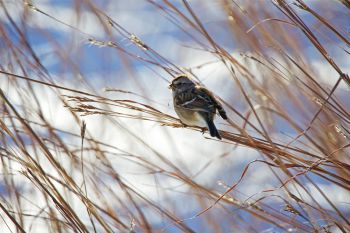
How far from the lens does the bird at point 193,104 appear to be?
2.41m

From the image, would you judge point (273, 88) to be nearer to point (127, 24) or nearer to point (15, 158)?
point (15, 158)

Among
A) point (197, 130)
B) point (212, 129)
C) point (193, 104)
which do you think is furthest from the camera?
point (193, 104)

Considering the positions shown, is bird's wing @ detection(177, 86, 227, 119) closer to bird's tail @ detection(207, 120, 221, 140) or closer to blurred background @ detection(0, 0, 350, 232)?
bird's tail @ detection(207, 120, 221, 140)

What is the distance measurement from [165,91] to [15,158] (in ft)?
7.37

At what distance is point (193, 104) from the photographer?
8.32 feet

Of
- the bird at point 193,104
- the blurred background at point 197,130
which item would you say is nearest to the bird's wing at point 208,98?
the bird at point 193,104

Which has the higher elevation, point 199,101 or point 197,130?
point 199,101

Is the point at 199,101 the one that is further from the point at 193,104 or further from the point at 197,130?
the point at 197,130

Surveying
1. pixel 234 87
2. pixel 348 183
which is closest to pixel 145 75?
pixel 234 87

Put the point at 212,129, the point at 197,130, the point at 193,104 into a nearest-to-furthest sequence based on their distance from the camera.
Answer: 1. the point at 197,130
2. the point at 212,129
3. the point at 193,104

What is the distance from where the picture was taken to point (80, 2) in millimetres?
1822

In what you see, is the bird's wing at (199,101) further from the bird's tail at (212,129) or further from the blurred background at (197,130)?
the blurred background at (197,130)

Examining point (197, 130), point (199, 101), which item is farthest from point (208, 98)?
point (197, 130)

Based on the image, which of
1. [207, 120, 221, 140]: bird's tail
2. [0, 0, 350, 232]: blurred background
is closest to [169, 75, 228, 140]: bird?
[207, 120, 221, 140]: bird's tail
